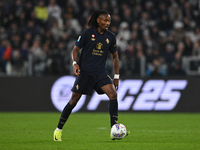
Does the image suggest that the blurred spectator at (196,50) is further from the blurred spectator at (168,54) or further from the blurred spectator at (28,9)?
the blurred spectator at (28,9)

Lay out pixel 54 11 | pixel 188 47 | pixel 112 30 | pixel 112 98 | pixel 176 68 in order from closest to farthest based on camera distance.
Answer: pixel 112 98 → pixel 176 68 → pixel 188 47 → pixel 112 30 → pixel 54 11

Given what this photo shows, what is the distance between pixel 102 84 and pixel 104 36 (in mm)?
828

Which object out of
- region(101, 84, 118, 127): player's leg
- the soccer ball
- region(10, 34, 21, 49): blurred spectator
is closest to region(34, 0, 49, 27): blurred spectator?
region(10, 34, 21, 49): blurred spectator

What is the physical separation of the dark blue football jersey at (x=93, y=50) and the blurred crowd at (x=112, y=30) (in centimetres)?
679

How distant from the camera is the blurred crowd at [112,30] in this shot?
1396cm

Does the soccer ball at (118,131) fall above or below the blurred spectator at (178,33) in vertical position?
below

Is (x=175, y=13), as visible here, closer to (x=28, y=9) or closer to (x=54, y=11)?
(x=54, y=11)

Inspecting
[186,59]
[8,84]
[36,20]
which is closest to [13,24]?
[36,20]

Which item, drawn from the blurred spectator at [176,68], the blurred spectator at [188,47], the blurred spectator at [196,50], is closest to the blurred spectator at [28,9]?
the blurred spectator at [188,47]

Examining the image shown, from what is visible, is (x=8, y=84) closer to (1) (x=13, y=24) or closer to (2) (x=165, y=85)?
(1) (x=13, y=24)

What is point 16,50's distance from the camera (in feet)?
49.4

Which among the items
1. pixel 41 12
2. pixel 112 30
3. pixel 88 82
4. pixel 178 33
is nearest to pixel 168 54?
pixel 178 33

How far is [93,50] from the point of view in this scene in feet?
22.5

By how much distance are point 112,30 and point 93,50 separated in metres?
9.70
